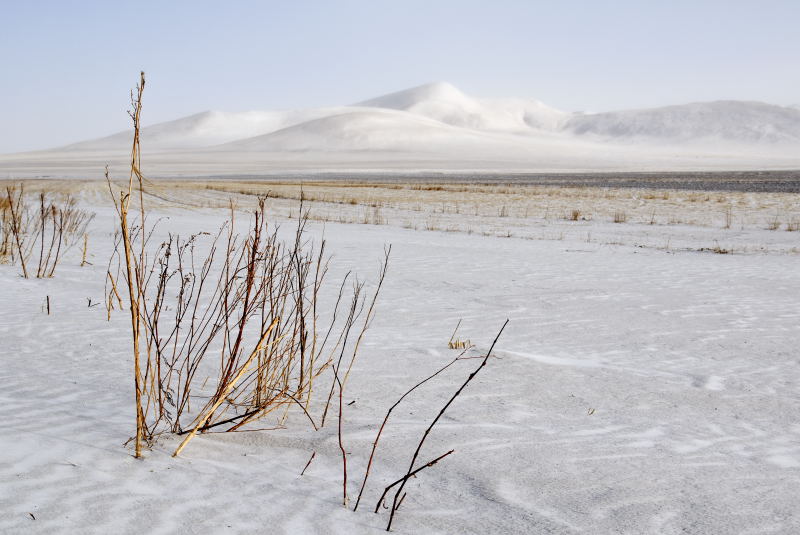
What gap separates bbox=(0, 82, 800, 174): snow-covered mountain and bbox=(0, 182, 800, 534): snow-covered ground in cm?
8847

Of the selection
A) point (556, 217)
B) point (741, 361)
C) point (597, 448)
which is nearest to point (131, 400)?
point (597, 448)

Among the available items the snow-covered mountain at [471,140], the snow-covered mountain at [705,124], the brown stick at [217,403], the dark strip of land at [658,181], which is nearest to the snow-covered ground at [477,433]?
the brown stick at [217,403]

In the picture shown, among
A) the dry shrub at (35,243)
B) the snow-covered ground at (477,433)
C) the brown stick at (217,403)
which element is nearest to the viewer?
the snow-covered ground at (477,433)

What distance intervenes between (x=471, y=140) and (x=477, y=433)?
429ft

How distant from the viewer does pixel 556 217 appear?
18750mm

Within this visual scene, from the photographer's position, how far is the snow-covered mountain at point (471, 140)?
106625mm

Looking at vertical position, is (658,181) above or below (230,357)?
above

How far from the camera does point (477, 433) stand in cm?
320

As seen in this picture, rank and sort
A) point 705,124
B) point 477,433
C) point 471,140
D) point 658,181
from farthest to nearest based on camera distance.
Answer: point 705,124 → point 471,140 → point 658,181 → point 477,433

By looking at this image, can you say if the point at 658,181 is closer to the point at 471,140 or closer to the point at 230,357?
the point at 230,357

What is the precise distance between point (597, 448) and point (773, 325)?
11.6 ft

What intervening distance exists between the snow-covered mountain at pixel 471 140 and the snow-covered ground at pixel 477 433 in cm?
8847

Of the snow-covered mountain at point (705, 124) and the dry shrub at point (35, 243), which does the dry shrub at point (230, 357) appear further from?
the snow-covered mountain at point (705, 124)

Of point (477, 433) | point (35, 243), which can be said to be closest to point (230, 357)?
point (477, 433)
